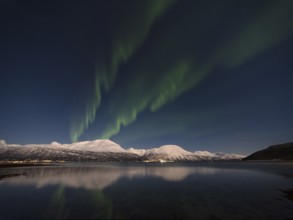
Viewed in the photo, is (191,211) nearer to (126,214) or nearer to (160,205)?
(160,205)

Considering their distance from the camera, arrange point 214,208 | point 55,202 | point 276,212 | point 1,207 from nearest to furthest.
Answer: point 276,212
point 214,208
point 1,207
point 55,202

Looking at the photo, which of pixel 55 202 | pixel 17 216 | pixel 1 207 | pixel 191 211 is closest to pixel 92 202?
pixel 55 202

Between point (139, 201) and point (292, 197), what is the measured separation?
24.1 m

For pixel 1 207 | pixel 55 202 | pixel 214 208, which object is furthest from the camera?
pixel 55 202

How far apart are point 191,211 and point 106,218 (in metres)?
10.1

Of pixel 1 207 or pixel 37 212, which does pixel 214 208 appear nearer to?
pixel 37 212

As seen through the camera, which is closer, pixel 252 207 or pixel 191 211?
pixel 191 211

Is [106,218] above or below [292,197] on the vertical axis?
below

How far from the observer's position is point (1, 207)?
25047 millimetres

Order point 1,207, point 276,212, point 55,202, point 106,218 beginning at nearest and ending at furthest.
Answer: point 106,218 → point 276,212 → point 1,207 → point 55,202

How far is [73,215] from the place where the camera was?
21016 mm

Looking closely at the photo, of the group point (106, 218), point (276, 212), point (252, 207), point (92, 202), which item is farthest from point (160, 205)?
point (276, 212)

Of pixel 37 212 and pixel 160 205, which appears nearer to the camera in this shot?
pixel 37 212

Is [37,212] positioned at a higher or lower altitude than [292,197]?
lower
